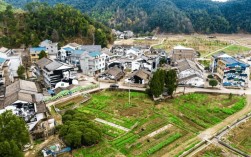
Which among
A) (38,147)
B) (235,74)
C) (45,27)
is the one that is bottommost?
(38,147)

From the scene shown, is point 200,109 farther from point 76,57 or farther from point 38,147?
point 76,57

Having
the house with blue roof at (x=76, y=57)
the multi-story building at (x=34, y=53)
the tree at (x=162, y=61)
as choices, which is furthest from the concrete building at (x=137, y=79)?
the multi-story building at (x=34, y=53)

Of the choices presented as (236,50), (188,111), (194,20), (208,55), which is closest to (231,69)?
(188,111)

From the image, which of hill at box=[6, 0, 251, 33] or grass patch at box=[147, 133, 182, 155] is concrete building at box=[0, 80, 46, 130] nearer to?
grass patch at box=[147, 133, 182, 155]

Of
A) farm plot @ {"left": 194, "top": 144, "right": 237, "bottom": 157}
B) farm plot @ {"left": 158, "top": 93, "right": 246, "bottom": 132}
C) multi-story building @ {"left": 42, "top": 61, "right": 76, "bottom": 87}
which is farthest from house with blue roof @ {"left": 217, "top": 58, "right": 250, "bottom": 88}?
multi-story building @ {"left": 42, "top": 61, "right": 76, "bottom": 87}

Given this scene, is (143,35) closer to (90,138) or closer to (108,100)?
(108,100)

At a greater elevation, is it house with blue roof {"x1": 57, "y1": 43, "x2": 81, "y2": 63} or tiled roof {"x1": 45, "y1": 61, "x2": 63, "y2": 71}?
house with blue roof {"x1": 57, "y1": 43, "x2": 81, "y2": 63}

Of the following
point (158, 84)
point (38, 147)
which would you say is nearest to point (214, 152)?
point (158, 84)
